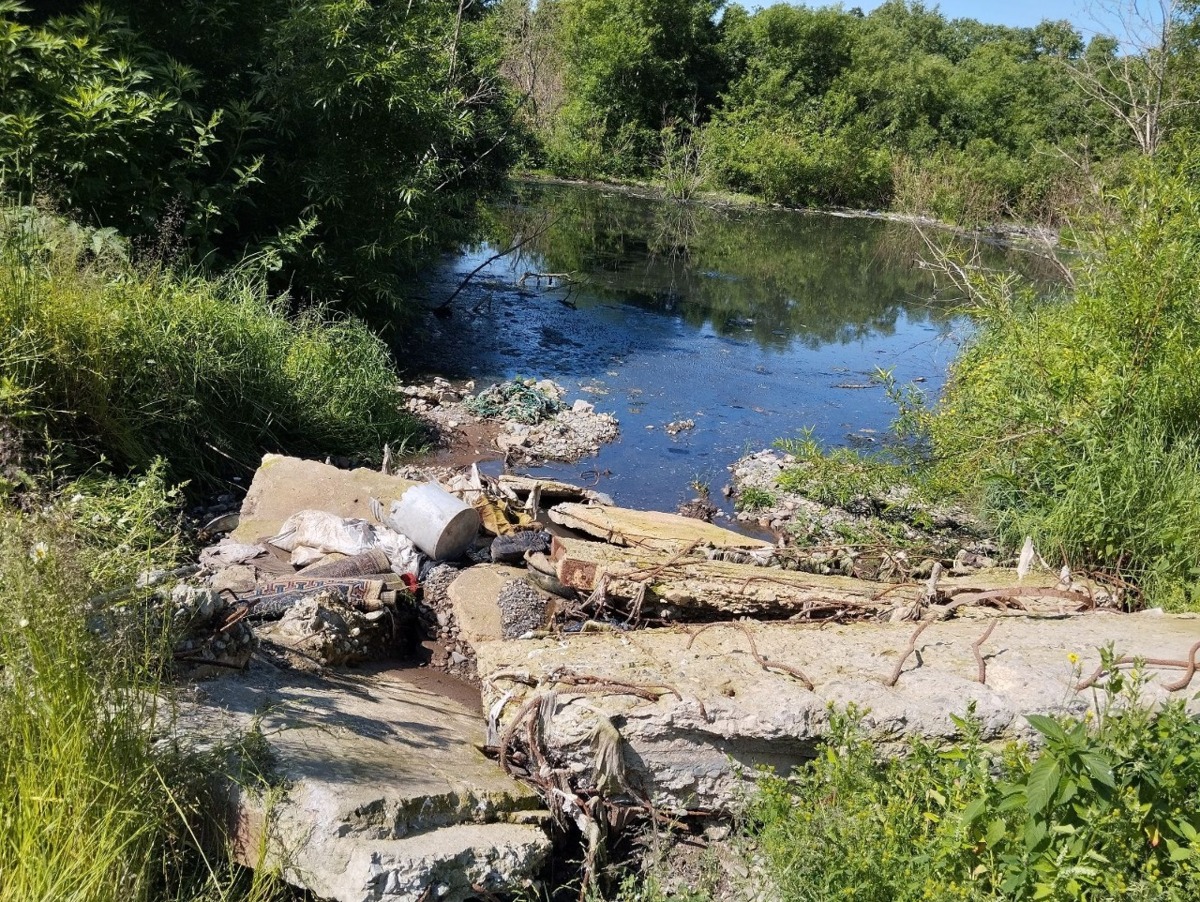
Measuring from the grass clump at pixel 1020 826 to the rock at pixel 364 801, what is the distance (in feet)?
2.65

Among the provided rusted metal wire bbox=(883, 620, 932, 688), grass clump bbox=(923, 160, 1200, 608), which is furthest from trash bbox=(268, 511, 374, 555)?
grass clump bbox=(923, 160, 1200, 608)

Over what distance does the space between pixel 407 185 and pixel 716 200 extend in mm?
22107

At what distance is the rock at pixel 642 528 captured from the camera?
568 centimetres

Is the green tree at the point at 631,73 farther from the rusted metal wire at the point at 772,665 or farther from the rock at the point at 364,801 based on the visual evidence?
the rock at the point at 364,801

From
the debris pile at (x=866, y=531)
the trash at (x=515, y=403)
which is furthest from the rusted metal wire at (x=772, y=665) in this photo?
the trash at (x=515, y=403)

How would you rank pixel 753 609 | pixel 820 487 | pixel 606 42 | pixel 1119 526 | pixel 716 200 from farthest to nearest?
pixel 606 42 < pixel 716 200 < pixel 820 487 < pixel 1119 526 < pixel 753 609

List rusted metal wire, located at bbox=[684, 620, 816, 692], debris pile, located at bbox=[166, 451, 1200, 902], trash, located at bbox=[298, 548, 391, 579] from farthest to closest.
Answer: trash, located at bbox=[298, 548, 391, 579] < rusted metal wire, located at bbox=[684, 620, 816, 692] < debris pile, located at bbox=[166, 451, 1200, 902]

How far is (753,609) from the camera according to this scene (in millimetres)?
4504

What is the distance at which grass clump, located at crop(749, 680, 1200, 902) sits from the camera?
2.24 m

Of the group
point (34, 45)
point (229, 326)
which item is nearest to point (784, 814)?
point (229, 326)

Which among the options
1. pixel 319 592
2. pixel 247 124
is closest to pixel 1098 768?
pixel 319 592

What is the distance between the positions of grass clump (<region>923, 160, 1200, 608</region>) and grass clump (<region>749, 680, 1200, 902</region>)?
2.63 m

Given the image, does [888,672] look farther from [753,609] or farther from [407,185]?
[407,185]

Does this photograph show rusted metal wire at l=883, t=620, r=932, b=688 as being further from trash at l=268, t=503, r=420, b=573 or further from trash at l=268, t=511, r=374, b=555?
trash at l=268, t=511, r=374, b=555
